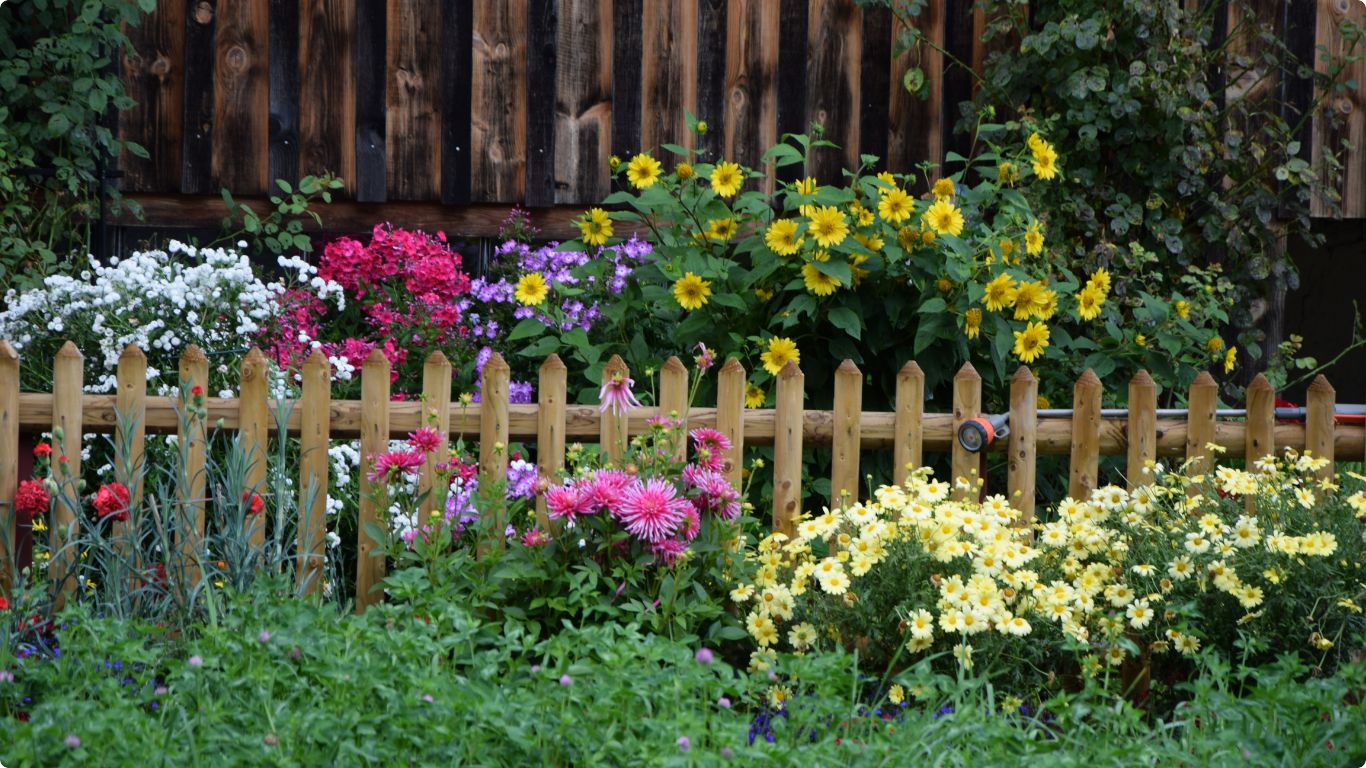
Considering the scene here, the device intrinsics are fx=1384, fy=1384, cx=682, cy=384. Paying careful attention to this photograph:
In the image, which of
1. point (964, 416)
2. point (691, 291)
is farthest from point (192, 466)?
point (964, 416)

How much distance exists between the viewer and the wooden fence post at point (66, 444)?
3.62 metres

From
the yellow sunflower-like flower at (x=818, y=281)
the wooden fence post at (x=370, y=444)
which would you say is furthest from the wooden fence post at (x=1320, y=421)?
the wooden fence post at (x=370, y=444)

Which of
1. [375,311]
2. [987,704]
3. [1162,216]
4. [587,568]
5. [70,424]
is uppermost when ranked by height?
[1162,216]

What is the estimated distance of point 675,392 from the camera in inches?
154

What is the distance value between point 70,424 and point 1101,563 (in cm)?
274

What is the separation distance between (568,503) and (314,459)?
0.92 m

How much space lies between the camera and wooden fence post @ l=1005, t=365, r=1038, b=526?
412cm

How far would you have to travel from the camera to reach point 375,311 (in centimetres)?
528

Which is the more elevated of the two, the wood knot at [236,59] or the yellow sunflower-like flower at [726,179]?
the wood knot at [236,59]

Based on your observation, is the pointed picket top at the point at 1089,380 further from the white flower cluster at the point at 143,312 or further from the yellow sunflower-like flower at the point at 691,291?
the white flower cluster at the point at 143,312

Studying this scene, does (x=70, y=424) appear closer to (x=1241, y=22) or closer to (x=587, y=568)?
(x=587, y=568)

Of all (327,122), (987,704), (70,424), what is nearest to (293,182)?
(327,122)

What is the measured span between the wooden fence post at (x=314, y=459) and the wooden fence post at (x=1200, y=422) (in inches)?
101

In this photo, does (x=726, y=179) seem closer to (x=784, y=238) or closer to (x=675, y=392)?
(x=784, y=238)
